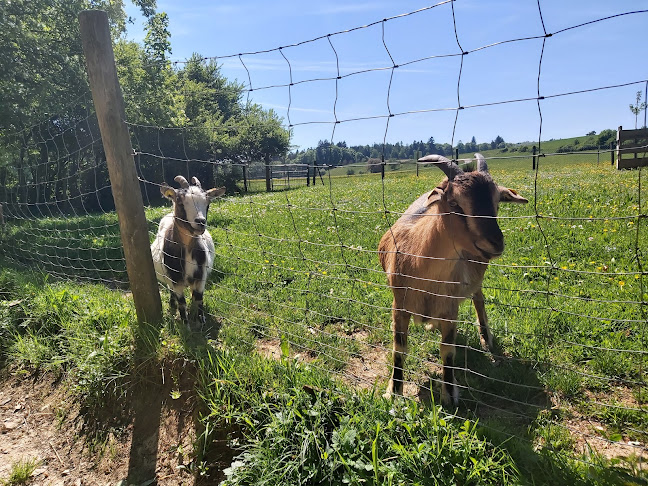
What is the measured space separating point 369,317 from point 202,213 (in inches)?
79.8

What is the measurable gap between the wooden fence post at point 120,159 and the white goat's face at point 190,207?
0.74 metres

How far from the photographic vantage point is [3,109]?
9.69 m

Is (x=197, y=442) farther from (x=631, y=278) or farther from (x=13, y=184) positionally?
(x=13, y=184)

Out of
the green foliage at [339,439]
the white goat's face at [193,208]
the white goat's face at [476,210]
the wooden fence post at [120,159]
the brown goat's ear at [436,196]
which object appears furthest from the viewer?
the white goat's face at [193,208]

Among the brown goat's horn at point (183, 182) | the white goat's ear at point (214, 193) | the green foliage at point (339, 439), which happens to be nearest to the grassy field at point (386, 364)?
the green foliage at point (339, 439)

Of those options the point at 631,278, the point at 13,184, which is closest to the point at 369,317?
the point at 631,278

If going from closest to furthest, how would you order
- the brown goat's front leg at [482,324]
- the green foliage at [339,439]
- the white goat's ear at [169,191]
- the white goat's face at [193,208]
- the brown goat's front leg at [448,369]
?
1. the green foliage at [339,439]
2. the brown goat's front leg at [448,369]
3. the brown goat's front leg at [482,324]
4. the white goat's face at [193,208]
5. the white goat's ear at [169,191]

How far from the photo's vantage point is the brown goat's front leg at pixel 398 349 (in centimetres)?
309

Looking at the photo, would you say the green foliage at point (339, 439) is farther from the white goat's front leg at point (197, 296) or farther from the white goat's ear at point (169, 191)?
the white goat's ear at point (169, 191)

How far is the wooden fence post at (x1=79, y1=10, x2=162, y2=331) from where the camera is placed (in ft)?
10.6

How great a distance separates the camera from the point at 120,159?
3373 mm

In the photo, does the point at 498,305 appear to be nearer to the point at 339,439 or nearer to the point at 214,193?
the point at 339,439

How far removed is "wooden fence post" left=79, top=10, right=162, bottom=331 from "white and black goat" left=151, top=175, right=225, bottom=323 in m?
0.77

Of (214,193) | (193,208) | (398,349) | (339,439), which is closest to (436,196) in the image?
(398,349)
